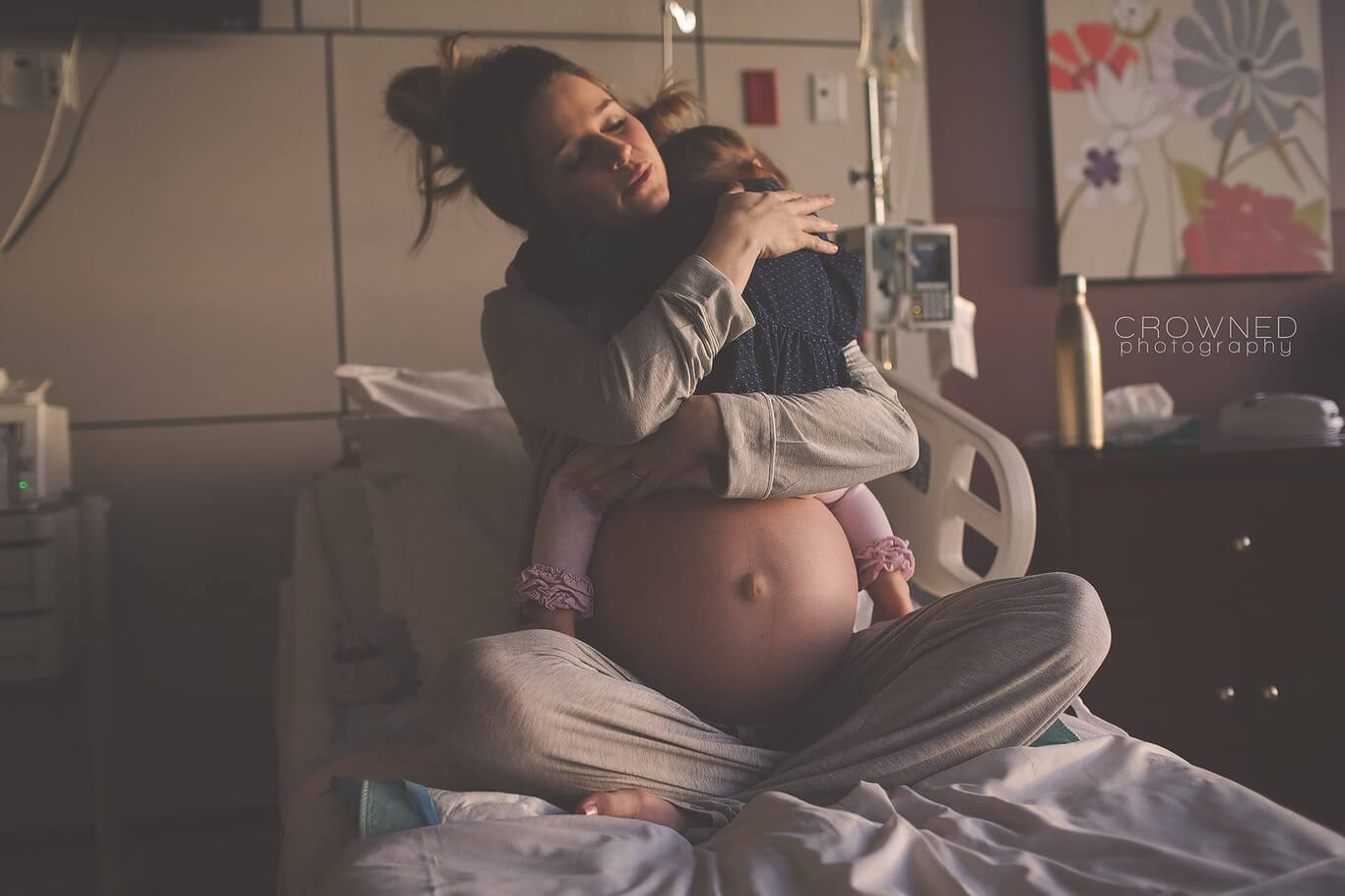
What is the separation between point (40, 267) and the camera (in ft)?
6.84

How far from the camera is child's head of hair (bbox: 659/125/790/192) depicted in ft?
4.51

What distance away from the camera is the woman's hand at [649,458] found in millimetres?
1117

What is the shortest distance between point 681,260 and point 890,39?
1072 millimetres

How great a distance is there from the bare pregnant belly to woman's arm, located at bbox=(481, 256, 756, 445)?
0.12 m

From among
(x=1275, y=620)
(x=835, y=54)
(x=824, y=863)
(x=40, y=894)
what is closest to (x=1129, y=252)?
(x=835, y=54)

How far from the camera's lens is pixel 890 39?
6.84ft

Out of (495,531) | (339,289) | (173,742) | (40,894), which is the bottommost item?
(40,894)

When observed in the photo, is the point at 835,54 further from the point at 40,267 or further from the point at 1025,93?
the point at 40,267

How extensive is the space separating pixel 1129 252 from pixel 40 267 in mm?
2263

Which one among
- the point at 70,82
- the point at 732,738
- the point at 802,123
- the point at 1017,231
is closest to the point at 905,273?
the point at 802,123

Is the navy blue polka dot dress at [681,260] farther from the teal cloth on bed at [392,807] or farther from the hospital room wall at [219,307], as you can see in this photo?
the hospital room wall at [219,307]

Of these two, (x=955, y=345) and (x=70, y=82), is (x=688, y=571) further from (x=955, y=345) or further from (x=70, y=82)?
(x=70, y=82)

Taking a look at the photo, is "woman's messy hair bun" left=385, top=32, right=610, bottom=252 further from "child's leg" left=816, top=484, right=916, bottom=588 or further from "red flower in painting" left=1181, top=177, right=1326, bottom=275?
"red flower in painting" left=1181, top=177, right=1326, bottom=275

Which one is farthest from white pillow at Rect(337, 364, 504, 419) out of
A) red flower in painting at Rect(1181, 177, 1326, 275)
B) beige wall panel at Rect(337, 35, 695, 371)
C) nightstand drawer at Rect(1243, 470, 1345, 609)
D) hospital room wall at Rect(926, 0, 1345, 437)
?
red flower in painting at Rect(1181, 177, 1326, 275)
